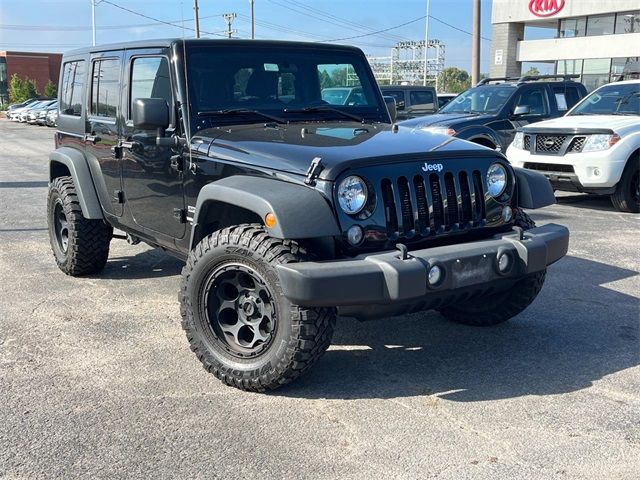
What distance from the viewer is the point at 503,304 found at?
4734 millimetres

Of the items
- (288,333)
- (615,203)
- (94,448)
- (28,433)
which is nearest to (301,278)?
(288,333)

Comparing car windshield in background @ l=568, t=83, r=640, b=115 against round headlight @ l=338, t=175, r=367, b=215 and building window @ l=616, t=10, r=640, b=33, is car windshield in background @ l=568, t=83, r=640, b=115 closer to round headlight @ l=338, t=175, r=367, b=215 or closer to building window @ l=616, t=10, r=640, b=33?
round headlight @ l=338, t=175, r=367, b=215

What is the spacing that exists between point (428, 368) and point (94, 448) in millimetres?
1950

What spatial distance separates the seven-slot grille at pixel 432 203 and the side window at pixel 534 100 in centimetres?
848

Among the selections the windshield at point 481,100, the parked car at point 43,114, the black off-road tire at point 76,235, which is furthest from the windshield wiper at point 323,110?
the parked car at point 43,114

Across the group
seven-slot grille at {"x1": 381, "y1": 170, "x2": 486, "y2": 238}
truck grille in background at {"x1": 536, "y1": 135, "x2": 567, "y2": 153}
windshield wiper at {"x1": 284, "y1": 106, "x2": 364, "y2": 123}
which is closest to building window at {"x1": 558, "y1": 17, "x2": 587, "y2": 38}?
truck grille in background at {"x1": 536, "y1": 135, "x2": 567, "y2": 153}

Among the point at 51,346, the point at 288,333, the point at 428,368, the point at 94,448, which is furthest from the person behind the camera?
the point at 51,346

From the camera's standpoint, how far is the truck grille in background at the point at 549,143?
9.42 metres

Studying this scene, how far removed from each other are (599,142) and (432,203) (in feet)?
20.0

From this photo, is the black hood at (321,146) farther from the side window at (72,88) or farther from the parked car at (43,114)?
the parked car at (43,114)

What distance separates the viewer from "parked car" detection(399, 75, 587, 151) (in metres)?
11.0

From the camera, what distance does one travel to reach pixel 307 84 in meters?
5.04

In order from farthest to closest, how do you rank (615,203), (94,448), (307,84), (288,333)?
1. (615,203)
2. (307,84)
3. (288,333)
4. (94,448)

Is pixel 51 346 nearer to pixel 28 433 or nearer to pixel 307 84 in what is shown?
pixel 28 433
